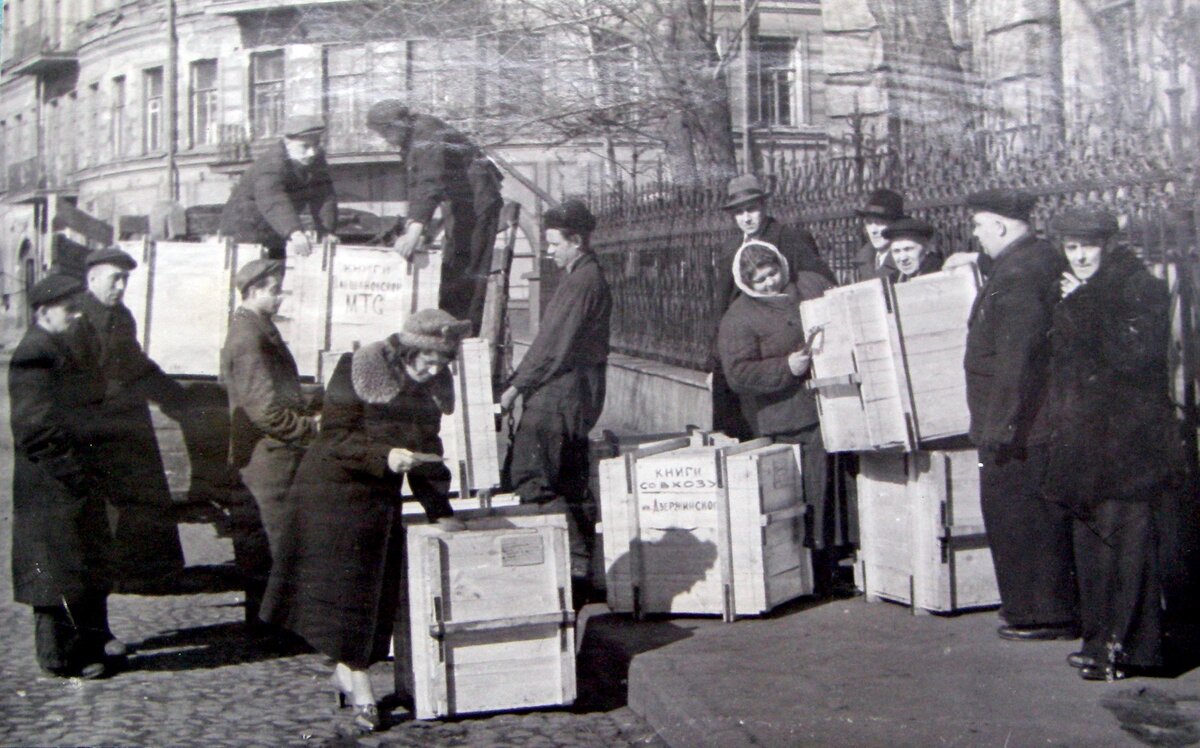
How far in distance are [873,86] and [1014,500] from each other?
1.94 metres

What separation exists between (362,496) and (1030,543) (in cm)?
238

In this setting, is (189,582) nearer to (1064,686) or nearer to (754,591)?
(754,591)

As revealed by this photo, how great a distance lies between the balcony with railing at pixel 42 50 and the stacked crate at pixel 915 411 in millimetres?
3042

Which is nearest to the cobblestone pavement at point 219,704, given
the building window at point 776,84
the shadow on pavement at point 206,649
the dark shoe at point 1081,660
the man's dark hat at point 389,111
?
the shadow on pavement at point 206,649

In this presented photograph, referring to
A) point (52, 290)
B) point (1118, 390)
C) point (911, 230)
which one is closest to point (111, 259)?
point (52, 290)

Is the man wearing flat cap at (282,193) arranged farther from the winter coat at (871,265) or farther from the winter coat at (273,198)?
the winter coat at (871,265)

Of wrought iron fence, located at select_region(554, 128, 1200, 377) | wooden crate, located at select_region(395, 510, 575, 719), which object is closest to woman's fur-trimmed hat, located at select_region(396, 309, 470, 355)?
wooden crate, located at select_region(395, 510, 575, 719)

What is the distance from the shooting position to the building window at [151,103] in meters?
5.46

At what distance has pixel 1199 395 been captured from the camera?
14.9ft

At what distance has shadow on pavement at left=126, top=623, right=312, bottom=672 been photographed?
5191 mm

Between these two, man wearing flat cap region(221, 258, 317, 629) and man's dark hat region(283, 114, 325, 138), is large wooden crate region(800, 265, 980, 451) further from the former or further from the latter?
man's dark hat region(283, 114, 325, 138)

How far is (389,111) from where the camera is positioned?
18.8 feet

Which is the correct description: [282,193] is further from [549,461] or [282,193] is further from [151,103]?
[549,461]

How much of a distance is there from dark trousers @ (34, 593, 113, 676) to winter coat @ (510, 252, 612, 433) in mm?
2048
